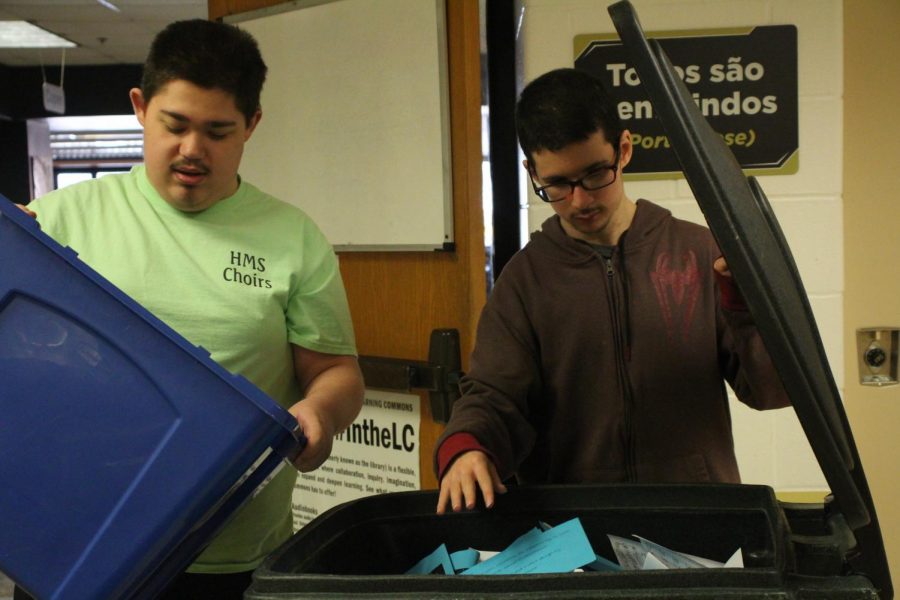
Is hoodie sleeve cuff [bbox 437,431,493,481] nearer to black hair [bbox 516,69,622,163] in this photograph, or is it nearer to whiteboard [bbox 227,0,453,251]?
black hair [bbox 516,69,622,163]

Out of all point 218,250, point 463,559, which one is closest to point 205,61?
point 218,250

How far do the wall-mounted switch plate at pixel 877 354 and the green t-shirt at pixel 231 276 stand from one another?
1.35 metres

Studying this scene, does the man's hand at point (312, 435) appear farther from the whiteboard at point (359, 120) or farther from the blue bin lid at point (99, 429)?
the whiteboard at point (359, 120)

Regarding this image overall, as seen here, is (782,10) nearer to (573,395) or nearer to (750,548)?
(573,395)

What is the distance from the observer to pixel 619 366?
131 centimetres

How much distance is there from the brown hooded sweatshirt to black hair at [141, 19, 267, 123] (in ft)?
1.57

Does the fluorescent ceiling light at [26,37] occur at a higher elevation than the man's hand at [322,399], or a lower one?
higher

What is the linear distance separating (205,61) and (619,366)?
0.68 m

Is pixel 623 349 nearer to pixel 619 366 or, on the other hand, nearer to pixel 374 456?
pixel 619 366

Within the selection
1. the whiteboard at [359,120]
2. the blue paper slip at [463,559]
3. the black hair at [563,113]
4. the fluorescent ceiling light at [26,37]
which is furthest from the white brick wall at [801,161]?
the fluorescent ceiling light at [26,37]

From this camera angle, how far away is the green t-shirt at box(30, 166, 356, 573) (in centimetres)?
113

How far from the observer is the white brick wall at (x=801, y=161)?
1.98 meters

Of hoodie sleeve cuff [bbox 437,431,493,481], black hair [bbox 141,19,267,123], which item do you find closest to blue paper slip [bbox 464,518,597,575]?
hoodie sleeve cuff [bbox 437,431,493,481]

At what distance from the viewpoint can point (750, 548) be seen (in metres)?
0.93
